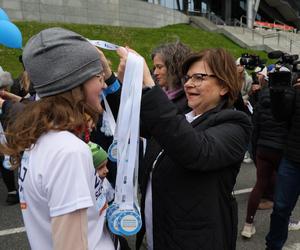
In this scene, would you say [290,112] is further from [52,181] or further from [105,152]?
[52,181]

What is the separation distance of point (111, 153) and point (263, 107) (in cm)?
240

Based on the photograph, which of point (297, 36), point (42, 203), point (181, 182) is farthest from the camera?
point (297, 36)

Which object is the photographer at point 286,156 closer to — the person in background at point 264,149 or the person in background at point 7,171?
the person in background at point 264,149

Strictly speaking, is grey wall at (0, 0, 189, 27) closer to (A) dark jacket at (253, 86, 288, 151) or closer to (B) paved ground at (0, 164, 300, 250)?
(B) paved ground at (0, 164, 300, 250)

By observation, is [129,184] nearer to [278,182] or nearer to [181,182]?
[181,182]

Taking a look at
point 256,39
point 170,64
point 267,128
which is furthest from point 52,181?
point 256,39

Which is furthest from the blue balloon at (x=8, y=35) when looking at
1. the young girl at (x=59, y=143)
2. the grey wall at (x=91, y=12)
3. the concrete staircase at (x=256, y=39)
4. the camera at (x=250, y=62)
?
the concrete staircase at (x=256, y=39)

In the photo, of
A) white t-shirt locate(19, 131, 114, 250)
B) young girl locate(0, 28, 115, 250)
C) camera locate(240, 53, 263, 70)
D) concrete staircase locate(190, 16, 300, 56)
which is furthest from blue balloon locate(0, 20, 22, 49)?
concrete staircase locate(190, 16, 300, 56)

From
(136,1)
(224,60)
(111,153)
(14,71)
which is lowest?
(14,71)

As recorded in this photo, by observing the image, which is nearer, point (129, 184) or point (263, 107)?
point (129, 184)

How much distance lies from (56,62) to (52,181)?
0.41 metres

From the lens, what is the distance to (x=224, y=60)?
1.74 metres

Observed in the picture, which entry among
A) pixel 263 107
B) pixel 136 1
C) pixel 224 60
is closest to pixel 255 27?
pixel 136 1

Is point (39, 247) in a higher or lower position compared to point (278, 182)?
higher
